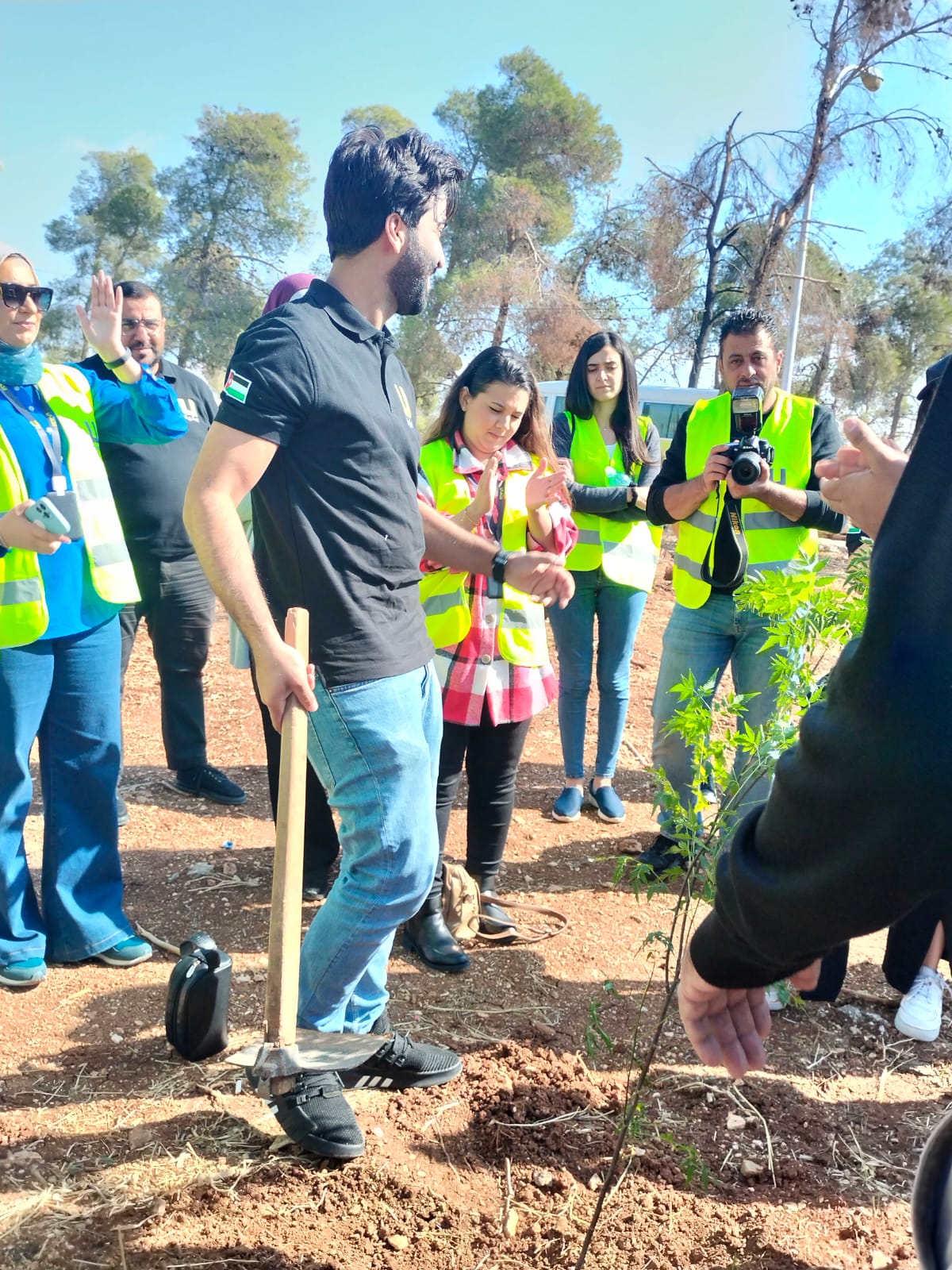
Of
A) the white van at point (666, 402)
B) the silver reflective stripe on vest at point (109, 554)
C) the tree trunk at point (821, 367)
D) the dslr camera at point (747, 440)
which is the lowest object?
the silver reflective stripe on vest at point (109, 554)

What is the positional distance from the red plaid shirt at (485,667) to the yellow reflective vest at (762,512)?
25.1 inches

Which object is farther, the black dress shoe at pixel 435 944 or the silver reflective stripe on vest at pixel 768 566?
the silver reflective stripe on vest at pixel 768 566

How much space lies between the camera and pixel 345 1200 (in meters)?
2.08

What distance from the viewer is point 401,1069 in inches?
96.0

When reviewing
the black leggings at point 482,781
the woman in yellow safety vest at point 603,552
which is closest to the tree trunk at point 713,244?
the woman in yellow safety vest at point 603,552

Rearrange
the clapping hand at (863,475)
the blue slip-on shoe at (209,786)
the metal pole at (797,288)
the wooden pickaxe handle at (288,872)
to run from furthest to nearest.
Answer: the metal pole at (797,288), the blue slip-on shoe at (209,786), the wooden pickaxe handle at (288,872), the clapping hand at (863,475)

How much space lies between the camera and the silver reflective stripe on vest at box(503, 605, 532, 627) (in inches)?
136

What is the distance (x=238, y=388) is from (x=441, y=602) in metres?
1.51

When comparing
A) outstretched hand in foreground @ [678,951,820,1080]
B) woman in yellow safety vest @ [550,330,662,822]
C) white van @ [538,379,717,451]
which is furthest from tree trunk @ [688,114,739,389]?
outstretched hand in foreground @ [678,951,820,1080]

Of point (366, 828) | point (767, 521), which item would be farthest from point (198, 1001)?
point (767, 521)

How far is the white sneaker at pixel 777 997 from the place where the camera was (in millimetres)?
2584

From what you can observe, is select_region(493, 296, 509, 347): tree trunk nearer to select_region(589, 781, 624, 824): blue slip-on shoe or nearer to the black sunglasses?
select_region(589, 781, 624, 824): blue slip-on shoe

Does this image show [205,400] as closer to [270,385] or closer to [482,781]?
[482,781]

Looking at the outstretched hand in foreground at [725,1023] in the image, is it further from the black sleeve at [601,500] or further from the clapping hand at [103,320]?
the black sleeve at [601,500]
